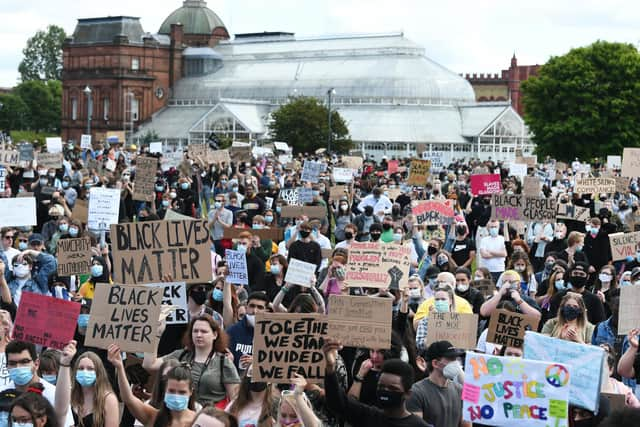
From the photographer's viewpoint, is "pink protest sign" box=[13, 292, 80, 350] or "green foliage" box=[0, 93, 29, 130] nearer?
"pink protest sign" box=[13, 292, 80, 350]

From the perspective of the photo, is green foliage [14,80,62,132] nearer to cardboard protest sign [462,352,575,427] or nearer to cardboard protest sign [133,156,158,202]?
cardboard protest sign [133,156,158,202]

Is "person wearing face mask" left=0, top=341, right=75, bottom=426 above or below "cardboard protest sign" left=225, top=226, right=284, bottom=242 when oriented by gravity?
below

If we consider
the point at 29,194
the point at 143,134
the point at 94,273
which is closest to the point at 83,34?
the point at 143,134

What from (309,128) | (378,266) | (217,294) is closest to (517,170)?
(378,266)

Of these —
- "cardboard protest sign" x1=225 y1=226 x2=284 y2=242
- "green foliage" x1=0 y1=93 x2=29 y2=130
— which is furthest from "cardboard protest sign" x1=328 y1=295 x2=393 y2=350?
"green foliage" x1=0 y1=93 x2=29 y2=130

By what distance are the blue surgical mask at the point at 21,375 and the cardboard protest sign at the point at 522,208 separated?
11.5 metres

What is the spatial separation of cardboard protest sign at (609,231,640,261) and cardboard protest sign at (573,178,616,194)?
8.14 metres

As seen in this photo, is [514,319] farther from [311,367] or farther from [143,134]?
[143,134]

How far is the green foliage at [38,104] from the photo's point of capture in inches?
5177

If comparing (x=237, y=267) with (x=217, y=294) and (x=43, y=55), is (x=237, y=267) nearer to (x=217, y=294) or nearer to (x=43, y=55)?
(x=217, y=294)

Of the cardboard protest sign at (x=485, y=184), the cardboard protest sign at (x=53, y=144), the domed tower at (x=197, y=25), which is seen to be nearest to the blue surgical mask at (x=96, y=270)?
the cardboard protest sign at (x=485, y=184)

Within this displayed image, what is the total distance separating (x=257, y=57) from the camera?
4316 inches

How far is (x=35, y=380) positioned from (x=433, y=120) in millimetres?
84801

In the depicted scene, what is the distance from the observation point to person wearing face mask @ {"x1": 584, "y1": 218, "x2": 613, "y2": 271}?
57.1 feet
